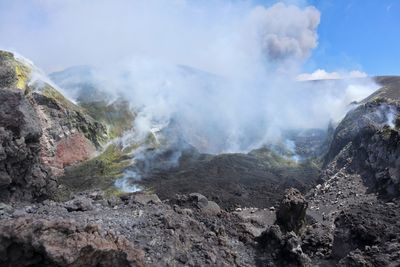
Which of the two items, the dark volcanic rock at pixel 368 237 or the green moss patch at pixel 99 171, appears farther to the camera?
the green moss patch at pixel 99 171

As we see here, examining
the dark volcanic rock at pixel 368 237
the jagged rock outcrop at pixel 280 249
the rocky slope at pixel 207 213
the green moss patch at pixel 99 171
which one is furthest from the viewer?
the green moss patch at pixel 99 171

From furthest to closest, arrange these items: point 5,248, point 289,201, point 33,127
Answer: point 289,201
point 33,127
point 5,248

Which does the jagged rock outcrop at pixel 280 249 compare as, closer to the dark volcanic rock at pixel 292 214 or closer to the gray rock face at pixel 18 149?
the dark volcanic rock at pixel 292 214

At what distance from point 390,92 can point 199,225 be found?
91.3m

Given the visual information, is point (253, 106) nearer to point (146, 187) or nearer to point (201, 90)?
point (201, 90)

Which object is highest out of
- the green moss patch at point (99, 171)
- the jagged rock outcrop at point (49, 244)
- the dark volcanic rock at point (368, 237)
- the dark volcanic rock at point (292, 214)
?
the jagged rock outcrop at point (49, 244)

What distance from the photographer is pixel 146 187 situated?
81.4m

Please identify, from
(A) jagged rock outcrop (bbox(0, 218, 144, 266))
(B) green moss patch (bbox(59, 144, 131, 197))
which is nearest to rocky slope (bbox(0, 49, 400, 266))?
(A) jagged rock outcrop (bbox(0, 218, 144, 266))

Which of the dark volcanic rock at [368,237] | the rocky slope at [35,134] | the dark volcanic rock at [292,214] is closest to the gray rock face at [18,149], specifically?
the rocky slope at [35,134]

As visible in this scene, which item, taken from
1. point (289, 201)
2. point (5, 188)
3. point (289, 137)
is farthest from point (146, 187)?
point (289, 137)

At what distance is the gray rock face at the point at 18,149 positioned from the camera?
3081 cm

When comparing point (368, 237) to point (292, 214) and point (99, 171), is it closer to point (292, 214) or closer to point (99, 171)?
point (292, 214)

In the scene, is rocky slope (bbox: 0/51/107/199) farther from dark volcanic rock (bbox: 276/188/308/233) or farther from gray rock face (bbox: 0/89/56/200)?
dark volcanic rock (bbox: 276/188/308/233)

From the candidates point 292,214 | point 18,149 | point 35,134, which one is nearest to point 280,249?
point 292,214
